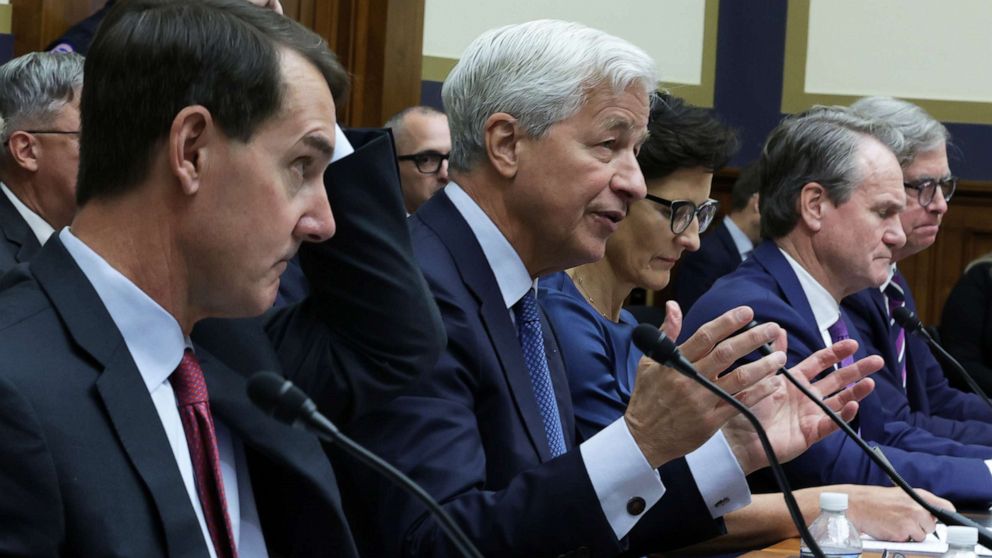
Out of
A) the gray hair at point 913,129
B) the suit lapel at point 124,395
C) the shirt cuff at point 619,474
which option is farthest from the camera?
the gray hair at point 913,129

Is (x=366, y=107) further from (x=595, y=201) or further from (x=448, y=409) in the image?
(x=448, y=409)

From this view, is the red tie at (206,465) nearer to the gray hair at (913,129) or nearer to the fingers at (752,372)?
the fingers at (752,372)

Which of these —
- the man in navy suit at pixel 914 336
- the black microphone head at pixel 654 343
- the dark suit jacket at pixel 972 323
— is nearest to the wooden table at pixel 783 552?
the black microphone head at pixel 654 343

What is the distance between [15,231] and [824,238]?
1961mm

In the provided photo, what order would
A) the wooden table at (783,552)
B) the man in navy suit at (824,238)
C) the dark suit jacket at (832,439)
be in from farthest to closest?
the man in navy suit at (824,238)
the dark suit jacket at (832,439)
the wooden table at (783,552)

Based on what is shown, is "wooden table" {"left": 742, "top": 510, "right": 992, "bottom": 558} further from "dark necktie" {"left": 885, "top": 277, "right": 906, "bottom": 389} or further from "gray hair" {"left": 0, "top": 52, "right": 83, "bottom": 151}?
"gray hair" {"left": 0, "top": 52, "right": 83, "bottom": 151}

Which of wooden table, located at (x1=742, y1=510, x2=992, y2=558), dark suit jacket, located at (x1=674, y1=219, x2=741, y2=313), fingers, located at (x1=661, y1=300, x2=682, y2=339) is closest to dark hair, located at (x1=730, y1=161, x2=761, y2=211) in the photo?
dark suit jacket, located at (x1=674, y1=219, x2=741, y2=313)

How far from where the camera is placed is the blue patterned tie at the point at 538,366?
7.26 ft

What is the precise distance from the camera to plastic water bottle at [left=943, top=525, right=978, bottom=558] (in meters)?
2.02

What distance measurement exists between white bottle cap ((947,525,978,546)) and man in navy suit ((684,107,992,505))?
1055 millimetres

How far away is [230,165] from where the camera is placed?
1.50 meters

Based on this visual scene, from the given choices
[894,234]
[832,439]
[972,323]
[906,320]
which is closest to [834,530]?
[832,439]

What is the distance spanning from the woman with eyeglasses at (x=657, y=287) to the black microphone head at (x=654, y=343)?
36.1 inches

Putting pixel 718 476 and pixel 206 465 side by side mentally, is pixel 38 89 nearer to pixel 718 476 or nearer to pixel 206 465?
pixel 718 476
